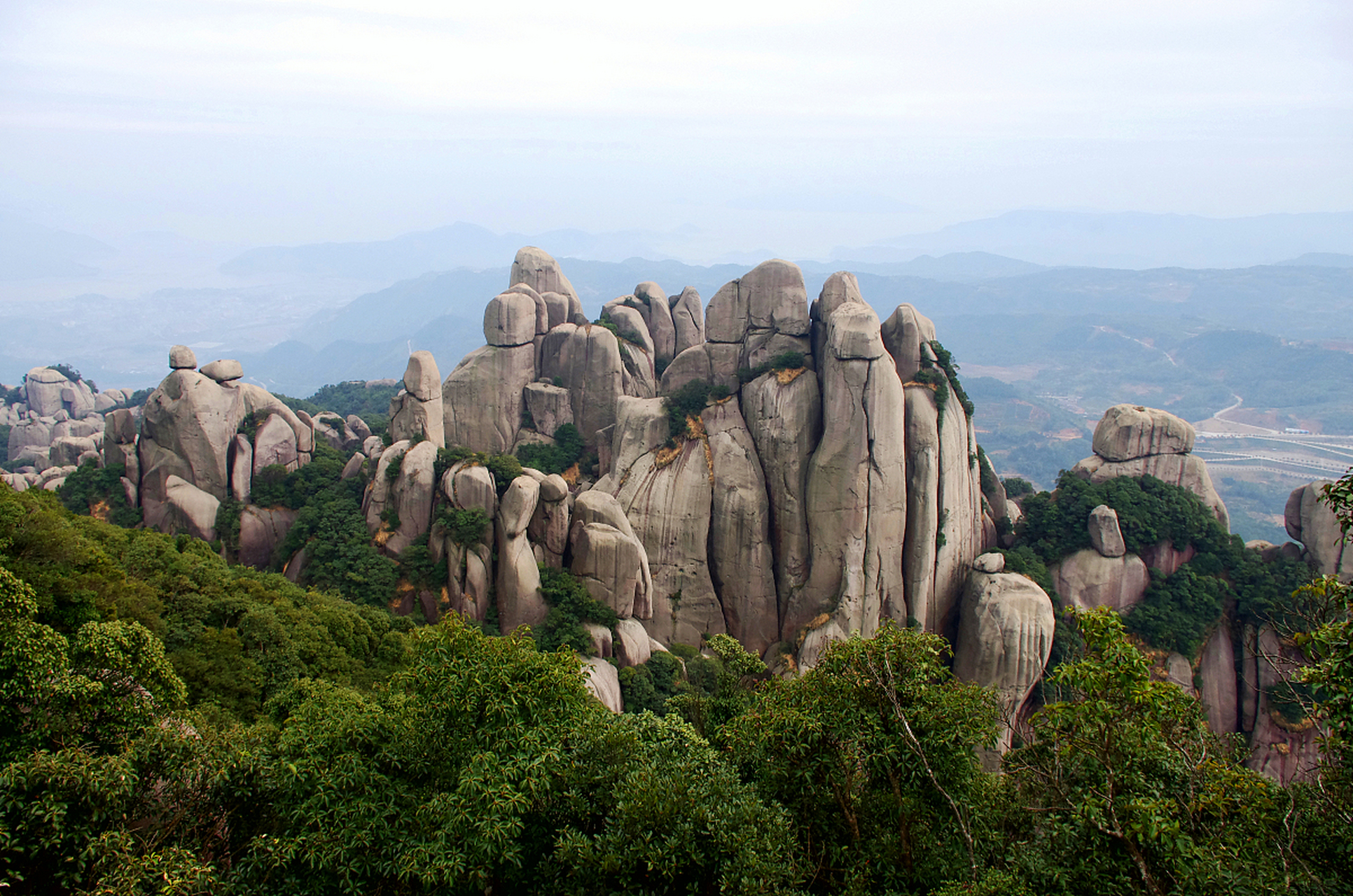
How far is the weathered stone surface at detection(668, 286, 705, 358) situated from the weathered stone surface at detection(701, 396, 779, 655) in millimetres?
16408

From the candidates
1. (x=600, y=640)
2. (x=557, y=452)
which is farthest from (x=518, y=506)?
(x=557, y=452)

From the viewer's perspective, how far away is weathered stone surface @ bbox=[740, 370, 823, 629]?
3100 cm

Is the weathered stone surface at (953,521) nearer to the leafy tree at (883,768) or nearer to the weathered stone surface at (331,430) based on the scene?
the leafy tree at (883,768)

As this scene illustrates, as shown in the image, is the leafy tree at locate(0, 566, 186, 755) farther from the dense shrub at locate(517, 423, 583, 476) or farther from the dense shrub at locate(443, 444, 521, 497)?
the dense shrub at locate(517, 423, 583, 476)

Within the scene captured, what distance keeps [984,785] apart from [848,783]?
93.6 inches

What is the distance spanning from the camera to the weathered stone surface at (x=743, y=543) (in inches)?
1235

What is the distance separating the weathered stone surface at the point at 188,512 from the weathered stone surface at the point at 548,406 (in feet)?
47.7

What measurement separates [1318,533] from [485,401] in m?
36.6

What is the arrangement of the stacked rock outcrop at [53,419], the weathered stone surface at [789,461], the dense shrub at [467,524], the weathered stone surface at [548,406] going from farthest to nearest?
1. the stacked rock outcrop at [53,419]
2. the weathered stone surface at [548,406]
3. the weathered stone surface at [789,461]
4. the dense shrub at [467,524]

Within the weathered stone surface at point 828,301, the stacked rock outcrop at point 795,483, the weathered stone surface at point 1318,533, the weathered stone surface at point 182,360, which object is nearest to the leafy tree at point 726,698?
the stacked rock outcrop at point 795,483

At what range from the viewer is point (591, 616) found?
87.1 ft

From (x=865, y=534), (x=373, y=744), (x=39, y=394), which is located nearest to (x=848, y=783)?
(x=373, y=744)

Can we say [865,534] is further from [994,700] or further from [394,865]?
[394,865]

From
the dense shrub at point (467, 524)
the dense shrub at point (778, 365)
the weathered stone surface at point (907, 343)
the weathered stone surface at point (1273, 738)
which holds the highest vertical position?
the weathered stone surface at point (907, 343)
